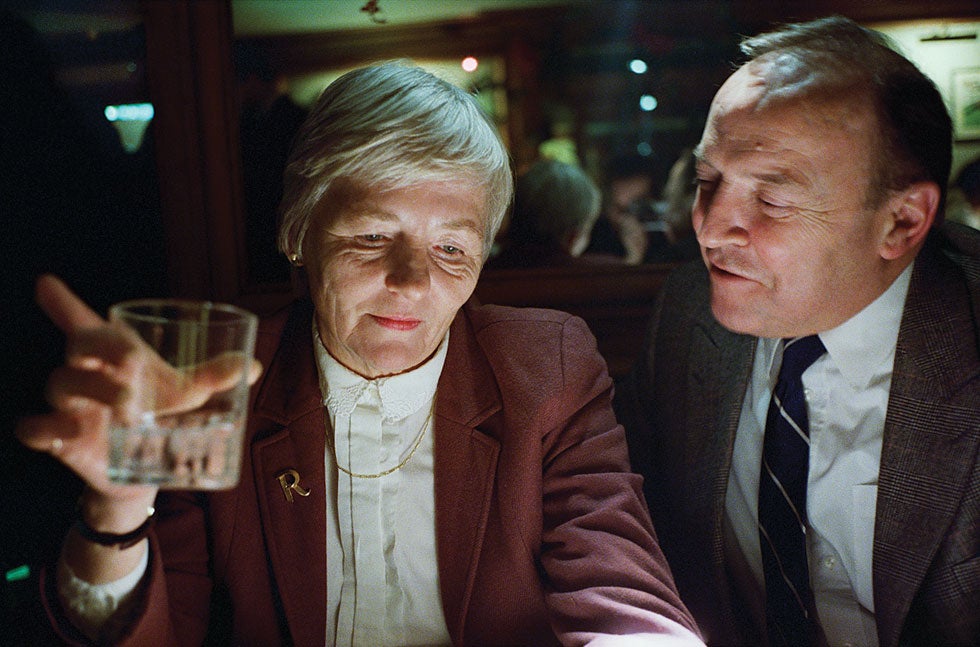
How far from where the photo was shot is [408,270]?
1371mm

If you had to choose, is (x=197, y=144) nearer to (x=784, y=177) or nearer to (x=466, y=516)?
(x=466, y=516)

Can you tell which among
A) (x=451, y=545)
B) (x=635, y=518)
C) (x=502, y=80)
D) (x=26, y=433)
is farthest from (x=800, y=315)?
(x=502, y=80)

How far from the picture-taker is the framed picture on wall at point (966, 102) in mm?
3037

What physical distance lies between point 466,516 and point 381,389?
292mm

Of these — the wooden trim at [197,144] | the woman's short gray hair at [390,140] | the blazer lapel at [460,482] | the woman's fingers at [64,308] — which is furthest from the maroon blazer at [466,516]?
the wooden trim at [197,144]

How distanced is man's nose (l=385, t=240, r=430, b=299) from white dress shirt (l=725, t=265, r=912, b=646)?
0.93m

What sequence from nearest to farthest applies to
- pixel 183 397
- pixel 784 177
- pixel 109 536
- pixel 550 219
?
pixel 183 397, pixel 109 536, pixel 784 177, pixel 550 219

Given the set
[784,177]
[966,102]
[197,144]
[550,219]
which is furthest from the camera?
[966,102]

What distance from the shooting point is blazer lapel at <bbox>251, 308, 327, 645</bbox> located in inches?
57.5

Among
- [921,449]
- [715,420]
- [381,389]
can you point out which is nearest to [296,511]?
[381,389]

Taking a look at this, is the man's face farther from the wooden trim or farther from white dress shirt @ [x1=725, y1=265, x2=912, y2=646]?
the wooden trim

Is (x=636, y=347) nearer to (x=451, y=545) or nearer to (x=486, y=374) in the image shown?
(x=486, y=374)

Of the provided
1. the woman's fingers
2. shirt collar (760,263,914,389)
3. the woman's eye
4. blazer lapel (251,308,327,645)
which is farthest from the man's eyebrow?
the woman's fingers

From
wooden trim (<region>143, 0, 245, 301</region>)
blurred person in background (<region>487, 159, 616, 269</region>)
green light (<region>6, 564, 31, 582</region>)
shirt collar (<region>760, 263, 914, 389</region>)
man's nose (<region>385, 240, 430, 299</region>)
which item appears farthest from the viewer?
blurred person in background (<region>487, 159, 616, 269</region>)
